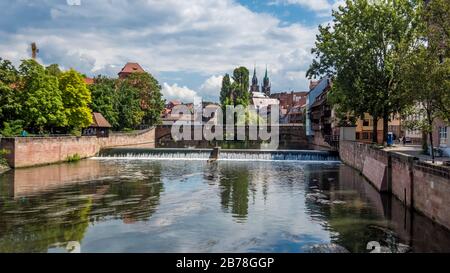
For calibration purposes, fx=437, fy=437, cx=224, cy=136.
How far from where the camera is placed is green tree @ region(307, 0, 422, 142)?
43281 mm

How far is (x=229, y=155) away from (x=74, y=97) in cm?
2329

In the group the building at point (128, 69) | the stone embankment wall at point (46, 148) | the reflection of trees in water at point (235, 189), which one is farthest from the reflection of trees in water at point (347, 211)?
the building at point (128, 69)

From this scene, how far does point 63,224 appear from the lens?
21719 millimetres

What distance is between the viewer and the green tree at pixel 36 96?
50312 millimetres

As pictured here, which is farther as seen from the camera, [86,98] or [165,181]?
[86,98]

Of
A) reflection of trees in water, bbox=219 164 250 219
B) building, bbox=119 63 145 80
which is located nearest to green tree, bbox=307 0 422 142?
reflection of trees in water, bbox=219 164 250 219

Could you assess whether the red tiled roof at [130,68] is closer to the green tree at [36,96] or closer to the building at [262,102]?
the building at [262,102]

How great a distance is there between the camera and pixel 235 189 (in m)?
33.5

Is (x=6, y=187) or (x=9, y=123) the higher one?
(x=9, y=123)

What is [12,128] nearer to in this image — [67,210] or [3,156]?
[3,156]

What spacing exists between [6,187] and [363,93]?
33.8 meters

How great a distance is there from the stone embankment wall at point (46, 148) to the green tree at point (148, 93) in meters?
30.1
